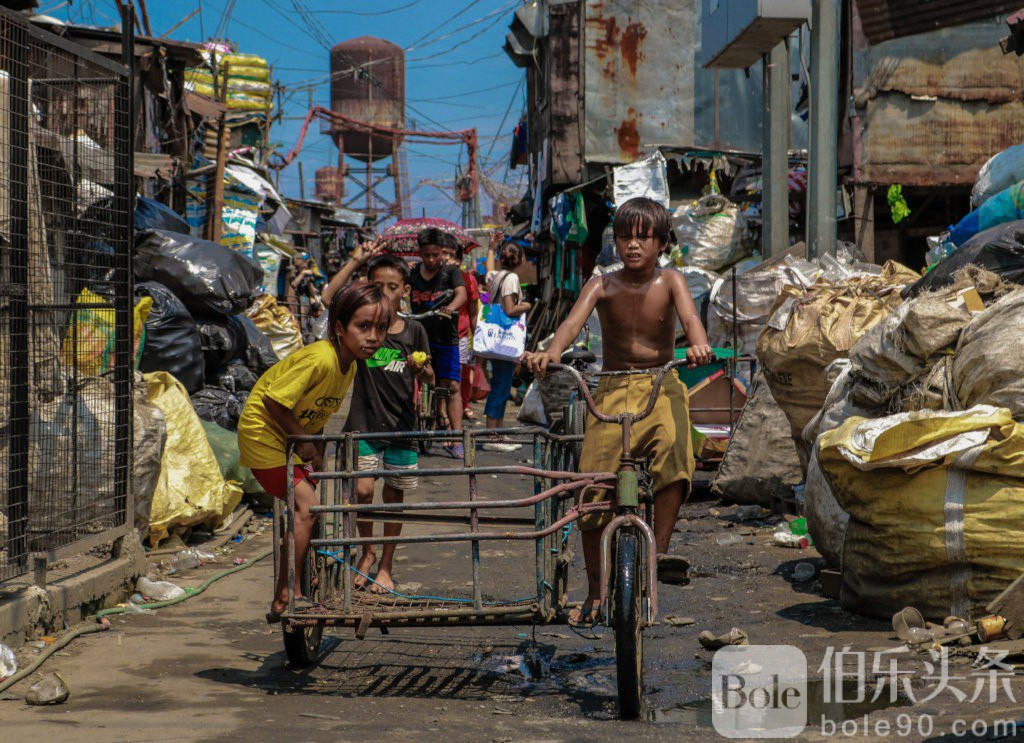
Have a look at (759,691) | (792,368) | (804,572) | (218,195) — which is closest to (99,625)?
(759,691)

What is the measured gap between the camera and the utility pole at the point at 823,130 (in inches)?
374

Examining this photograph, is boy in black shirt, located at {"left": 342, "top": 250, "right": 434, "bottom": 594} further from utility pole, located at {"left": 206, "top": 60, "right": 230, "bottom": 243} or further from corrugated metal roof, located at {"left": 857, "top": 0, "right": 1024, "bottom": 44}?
corrugated metal roof, located at {"left": 857, "top": 0, "right": 1024, "bottom": 44}

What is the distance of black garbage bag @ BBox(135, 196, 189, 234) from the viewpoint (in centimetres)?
991

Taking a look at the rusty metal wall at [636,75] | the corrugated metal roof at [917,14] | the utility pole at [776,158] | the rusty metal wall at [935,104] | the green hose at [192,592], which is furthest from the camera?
the rusty metal wall at [636,75]

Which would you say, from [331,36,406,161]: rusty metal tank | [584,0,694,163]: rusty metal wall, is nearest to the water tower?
[331,36,406,161]: rusty metal tank

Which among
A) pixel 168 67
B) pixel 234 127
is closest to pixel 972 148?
pixel 168 67

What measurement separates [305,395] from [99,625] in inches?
59.1

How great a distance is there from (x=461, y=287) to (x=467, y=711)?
20.5 feet

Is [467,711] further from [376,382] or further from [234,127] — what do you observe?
[234,127]

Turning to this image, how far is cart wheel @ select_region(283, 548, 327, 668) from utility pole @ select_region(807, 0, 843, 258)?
6277mm

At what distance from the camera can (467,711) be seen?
3.90 m

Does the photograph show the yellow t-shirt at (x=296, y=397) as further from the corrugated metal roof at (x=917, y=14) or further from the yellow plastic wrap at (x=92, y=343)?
the corrugated metal roof at (x=917, y=14)

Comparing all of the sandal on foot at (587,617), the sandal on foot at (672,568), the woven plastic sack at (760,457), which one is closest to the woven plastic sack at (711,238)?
the woven plastic sack at (760,457)

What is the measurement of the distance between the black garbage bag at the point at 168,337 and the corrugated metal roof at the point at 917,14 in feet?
31.9
